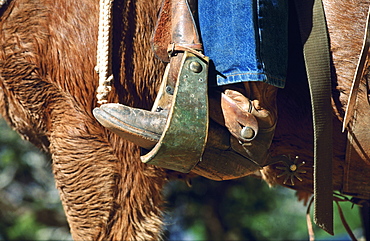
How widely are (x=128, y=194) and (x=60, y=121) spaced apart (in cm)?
37

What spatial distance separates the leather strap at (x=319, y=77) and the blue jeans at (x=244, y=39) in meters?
0.10

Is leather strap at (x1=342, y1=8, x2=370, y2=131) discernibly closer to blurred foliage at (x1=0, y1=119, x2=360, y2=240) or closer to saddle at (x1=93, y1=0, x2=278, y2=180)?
saddle at (x1=93, y1=0, x2=278, y2=180)

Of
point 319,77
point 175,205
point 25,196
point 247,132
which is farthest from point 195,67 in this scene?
point 25,196

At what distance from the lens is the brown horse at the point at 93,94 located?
1719 mm

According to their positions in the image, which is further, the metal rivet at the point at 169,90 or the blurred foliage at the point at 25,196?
the blurred foliage at the point at 25,196

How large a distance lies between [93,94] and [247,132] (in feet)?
1.94

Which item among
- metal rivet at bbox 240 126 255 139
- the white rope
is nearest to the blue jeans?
metal rivet at bbox 240 126 255 139

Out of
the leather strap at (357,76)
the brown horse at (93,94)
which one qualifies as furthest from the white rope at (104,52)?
the leather strap at (357,76)

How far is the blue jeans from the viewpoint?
1506 millimetres

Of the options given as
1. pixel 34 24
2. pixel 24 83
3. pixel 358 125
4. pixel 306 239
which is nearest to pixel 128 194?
pixel 24 83

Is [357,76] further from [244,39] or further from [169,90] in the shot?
[169,90]

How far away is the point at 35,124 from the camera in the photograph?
81.7 inches

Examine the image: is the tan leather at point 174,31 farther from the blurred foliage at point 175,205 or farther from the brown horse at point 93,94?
the blurred foliage at point 175,205

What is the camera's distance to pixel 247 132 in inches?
61.0
